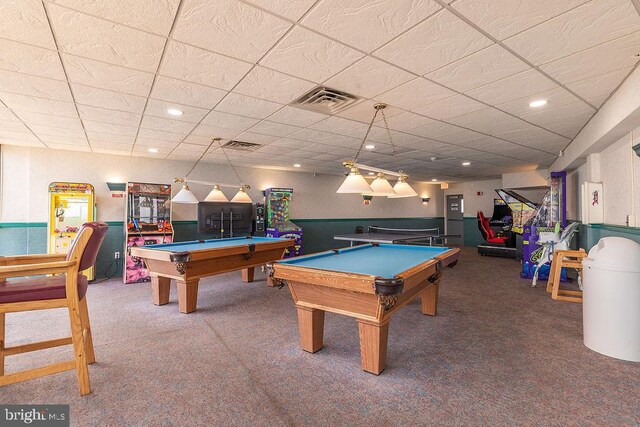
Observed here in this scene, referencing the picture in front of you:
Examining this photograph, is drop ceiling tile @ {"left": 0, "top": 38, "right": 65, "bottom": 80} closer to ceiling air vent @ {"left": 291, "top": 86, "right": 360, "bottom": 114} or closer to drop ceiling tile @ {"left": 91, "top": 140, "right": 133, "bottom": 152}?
ceiling air vent @ {"left": 291, "top": 86, "right": 360, "bottom": 114}

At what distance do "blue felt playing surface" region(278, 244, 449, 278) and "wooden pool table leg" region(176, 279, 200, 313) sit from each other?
5.61 ft

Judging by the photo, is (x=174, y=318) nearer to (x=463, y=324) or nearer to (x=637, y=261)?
(x=463, y=324)

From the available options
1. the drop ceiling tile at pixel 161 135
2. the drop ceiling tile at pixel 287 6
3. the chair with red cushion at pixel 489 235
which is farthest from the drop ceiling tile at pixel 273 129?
the chair with red cushion at pixel 489 235

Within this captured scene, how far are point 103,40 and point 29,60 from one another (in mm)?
850

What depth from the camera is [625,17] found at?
1.94 m

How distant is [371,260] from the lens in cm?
335

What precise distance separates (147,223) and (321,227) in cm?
492

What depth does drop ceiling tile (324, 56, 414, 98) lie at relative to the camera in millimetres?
2625

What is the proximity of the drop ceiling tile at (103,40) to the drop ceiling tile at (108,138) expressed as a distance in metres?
2.81

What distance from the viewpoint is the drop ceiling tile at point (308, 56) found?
7.26ft

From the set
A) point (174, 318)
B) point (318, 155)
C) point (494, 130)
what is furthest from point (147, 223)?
point (494, 130)

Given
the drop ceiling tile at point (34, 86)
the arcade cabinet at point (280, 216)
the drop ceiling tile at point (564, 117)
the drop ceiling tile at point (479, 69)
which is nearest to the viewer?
the drop ceiling tile at point (479, 69)

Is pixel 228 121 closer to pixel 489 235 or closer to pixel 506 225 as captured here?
pixel 489 235

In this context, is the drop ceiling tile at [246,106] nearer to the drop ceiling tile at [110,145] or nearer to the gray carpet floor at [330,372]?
the gray carpet floor at [330,372]
